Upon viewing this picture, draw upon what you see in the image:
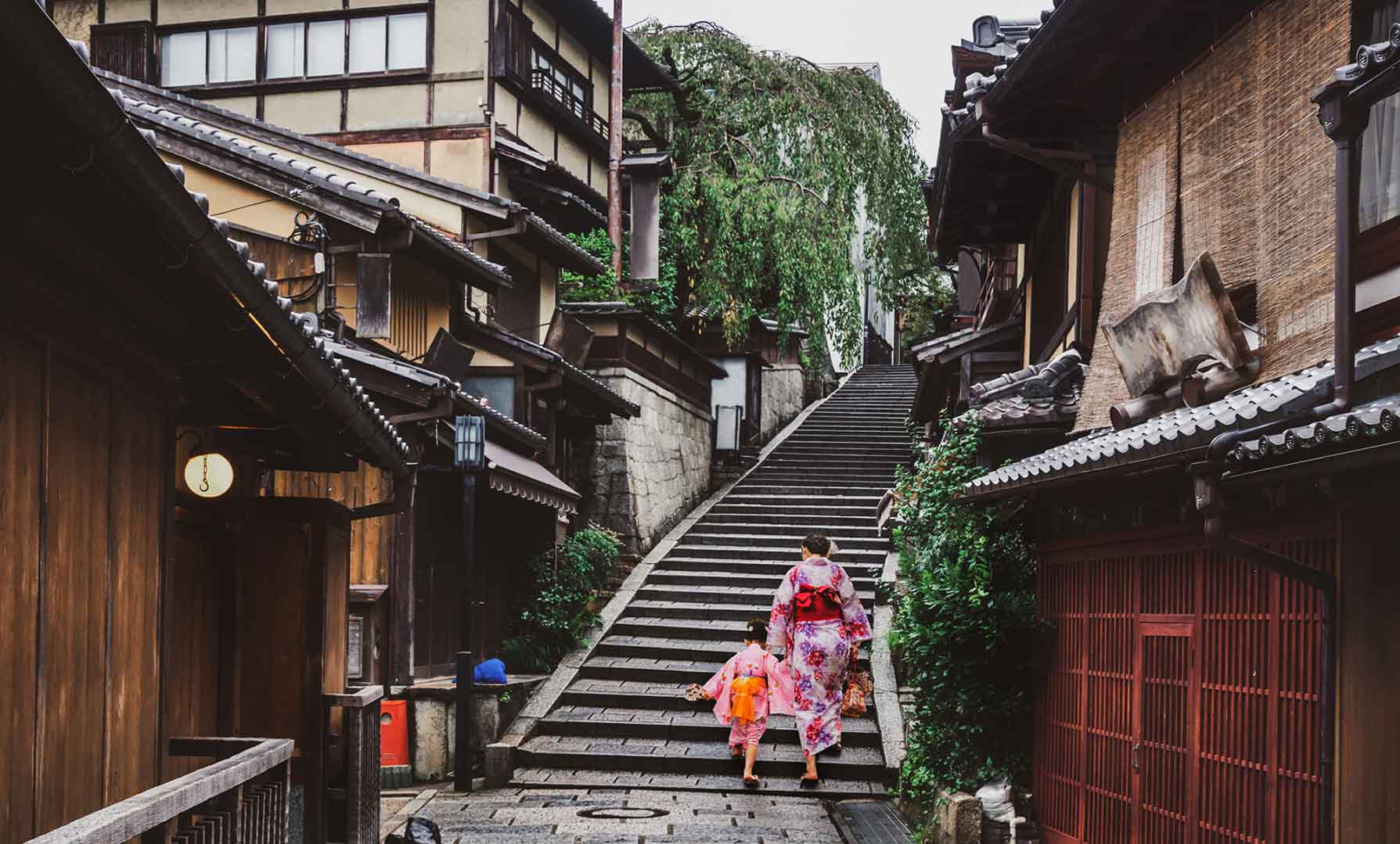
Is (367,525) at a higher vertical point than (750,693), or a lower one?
higher

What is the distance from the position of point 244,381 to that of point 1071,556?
19.9 ft

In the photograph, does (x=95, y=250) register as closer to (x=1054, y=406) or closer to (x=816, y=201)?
(x=1054, y=406)

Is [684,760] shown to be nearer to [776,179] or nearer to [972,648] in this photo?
[972,648]

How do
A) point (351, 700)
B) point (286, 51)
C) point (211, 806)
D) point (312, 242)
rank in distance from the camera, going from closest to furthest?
point (211, 806), point (351, 700), point (312, 242), point (286, 51)

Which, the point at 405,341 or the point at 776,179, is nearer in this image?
the point at 405,341

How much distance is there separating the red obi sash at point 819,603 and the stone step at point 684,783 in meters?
1.74


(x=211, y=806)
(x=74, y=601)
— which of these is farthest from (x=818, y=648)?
(x=74, y=601)

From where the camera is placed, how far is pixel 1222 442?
5957 millimetres

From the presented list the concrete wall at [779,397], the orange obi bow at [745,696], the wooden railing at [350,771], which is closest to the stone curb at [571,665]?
the orange obi bow at [745,696]

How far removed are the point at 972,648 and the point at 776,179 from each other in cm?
1837

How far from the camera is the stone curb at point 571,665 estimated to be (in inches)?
586

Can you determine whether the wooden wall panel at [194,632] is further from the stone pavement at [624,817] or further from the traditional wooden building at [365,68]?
the traditional wooden building at [365,68]

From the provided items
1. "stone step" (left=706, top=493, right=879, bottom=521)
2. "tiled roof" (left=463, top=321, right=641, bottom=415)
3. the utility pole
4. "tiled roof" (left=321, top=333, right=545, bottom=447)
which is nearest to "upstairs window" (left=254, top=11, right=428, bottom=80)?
the utility pole

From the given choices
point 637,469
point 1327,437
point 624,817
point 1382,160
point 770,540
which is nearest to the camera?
point 1327,437
